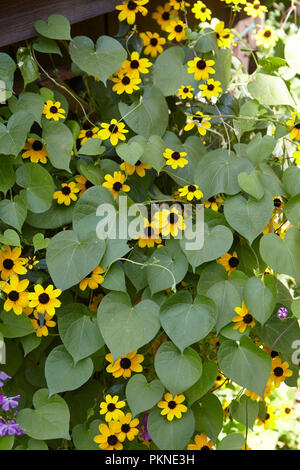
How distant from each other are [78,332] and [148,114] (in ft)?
1.90

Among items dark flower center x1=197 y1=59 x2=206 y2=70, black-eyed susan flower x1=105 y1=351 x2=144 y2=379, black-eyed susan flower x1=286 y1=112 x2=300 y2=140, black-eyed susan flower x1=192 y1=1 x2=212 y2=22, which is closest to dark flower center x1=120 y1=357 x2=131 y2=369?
black-eyed susan flower x1=105 y1=351 x2=144 y2=379

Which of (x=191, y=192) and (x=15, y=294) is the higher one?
(x=191, y=192)

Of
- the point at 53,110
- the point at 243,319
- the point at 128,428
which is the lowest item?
the point at 128,428

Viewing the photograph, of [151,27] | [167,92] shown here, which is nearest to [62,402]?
[167,92]

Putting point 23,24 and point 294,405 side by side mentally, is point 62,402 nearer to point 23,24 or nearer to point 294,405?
point 23,24

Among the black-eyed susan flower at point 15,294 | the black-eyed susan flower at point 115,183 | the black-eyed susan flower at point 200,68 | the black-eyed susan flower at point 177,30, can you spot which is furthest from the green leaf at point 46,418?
the black-eyed susan flower at point 177,30

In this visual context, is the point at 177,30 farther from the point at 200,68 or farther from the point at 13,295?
the point at 13,295

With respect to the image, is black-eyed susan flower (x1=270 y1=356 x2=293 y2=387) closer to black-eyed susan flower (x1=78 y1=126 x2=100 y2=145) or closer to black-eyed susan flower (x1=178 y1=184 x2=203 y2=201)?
black-eyed susan flower (x1=178 y1=184 x2=203 y2=201)

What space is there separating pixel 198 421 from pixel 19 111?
2.79ft

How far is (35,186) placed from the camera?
1407 millimetres

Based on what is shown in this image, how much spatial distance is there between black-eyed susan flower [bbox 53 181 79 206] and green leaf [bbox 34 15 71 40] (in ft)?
1.17

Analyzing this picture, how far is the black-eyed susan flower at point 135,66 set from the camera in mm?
1527

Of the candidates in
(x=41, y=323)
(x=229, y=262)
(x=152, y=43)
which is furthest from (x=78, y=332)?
(x=152, y=43)

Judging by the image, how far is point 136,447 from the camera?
1474 mm
